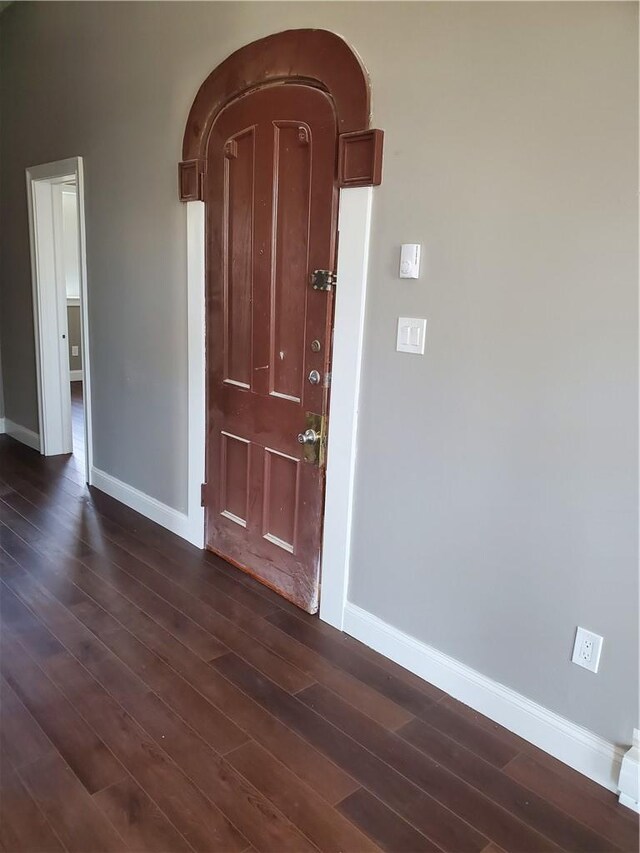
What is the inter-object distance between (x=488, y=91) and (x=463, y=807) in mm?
2003

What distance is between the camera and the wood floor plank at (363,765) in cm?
154

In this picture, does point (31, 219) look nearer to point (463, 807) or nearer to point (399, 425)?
point (399, 425)

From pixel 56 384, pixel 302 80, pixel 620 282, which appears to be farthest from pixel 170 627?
pixel 56 384

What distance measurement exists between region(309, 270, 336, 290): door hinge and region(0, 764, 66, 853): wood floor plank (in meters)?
1.81

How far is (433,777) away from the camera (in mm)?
1718

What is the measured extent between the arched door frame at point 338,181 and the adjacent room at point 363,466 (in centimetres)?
1

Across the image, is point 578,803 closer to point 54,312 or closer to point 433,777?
point 433,777

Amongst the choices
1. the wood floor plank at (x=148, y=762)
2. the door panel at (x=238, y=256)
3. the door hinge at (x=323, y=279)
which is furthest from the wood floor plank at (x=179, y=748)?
the door hinge at (x=323, y=279)

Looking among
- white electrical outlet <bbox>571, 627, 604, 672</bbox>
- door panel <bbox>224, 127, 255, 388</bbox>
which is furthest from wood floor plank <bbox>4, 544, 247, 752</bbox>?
door panel <bbox>224, 127, 255, 388</bbox>

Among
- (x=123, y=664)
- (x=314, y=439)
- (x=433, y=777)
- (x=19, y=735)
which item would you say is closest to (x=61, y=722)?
(x=19, y=735)

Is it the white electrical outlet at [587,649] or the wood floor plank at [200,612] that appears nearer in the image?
the white electrical outlet at [587,649]

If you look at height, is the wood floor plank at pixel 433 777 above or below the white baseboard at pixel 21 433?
below

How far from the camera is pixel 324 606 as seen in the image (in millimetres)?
2471

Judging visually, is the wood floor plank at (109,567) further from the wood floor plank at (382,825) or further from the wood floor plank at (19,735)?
the wood floor plank at (382,825)
